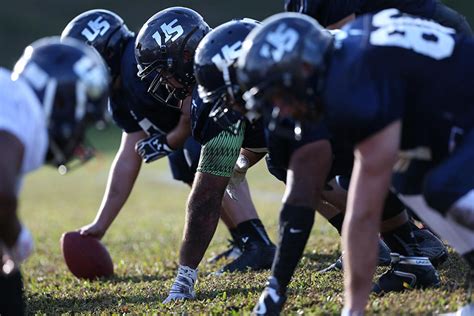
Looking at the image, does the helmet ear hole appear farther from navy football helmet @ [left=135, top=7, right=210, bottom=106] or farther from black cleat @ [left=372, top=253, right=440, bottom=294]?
black cleat @ [left=372, top=253, right=440, bottom=294]

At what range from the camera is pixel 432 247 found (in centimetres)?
577

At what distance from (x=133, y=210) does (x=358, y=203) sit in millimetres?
10734

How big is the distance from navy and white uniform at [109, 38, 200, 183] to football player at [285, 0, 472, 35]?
1.43 metres

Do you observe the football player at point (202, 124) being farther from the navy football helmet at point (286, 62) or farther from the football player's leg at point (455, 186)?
the football player's leg at point (455, 186)

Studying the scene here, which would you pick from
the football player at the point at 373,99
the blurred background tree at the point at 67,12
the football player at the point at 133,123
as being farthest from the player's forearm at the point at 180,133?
the blurred background tree at the point at 67,12

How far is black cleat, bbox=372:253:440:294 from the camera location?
5152 millimetres

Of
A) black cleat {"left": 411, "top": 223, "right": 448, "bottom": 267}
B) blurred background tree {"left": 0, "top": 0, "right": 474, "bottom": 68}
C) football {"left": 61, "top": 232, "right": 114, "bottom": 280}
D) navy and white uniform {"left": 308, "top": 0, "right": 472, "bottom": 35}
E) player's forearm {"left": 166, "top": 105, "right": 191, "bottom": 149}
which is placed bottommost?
blurred background tree {"left": 0, "top": 0, "right": 474, "bottom": 68}

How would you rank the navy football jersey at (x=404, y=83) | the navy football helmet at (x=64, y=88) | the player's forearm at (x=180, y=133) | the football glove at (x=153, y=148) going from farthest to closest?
the football glove at (x=153, y=148), the player's forearm at (x=180, y=133), the navy football helmet at (x=64, y=88), the navy football jersey at (x=404, y=83)

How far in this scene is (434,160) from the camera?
13.6 feet

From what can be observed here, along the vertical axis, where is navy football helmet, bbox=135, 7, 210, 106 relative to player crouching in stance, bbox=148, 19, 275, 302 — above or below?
above

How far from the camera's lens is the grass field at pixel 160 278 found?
489cm

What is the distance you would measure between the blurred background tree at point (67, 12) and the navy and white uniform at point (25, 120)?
34530mm

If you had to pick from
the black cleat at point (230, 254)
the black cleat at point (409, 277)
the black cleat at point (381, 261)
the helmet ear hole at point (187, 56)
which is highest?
the helmet ear hole at point (187, 56)

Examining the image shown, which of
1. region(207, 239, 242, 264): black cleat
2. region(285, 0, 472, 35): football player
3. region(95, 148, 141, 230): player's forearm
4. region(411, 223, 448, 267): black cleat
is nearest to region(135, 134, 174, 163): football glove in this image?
region(95, 148, 141, 230): player's forearm
